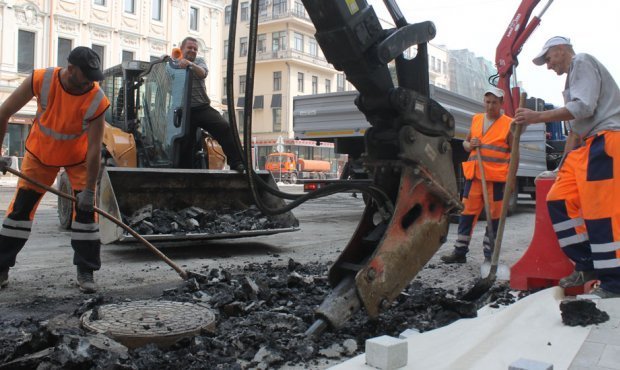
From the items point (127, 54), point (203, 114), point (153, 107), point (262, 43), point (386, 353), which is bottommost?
point (386, 353)

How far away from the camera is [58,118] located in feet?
12.7

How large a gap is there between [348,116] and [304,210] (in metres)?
3.44

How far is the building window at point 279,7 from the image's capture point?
4238cm

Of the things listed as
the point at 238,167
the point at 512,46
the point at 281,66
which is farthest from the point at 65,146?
the point at 281,66

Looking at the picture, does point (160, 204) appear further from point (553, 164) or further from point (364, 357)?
point (553, 164)

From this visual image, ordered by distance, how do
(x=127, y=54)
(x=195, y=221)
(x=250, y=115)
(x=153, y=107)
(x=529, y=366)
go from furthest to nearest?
(x=127, y=54) < (x=153, y=107) < (x=195, y=221) < (x=250, y=115) < (x=529, y=366)

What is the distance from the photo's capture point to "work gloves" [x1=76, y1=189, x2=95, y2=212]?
3.92 metres

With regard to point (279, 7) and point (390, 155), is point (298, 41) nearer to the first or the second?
point (279, 7)

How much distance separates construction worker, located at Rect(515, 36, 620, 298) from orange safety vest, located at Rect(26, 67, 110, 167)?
2905 mm

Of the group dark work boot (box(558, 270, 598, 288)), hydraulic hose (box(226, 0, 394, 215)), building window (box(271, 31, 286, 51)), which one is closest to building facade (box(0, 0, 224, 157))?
building window (box(271, 31, 286, 51))

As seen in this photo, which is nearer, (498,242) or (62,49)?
(498,242)

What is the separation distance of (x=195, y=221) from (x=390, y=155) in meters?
3.19

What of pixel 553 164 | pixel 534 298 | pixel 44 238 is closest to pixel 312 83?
pixel 553 164

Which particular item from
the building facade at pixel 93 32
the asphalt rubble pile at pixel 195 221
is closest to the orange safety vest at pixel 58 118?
the asphalt rubble pile at pixel 195 221
